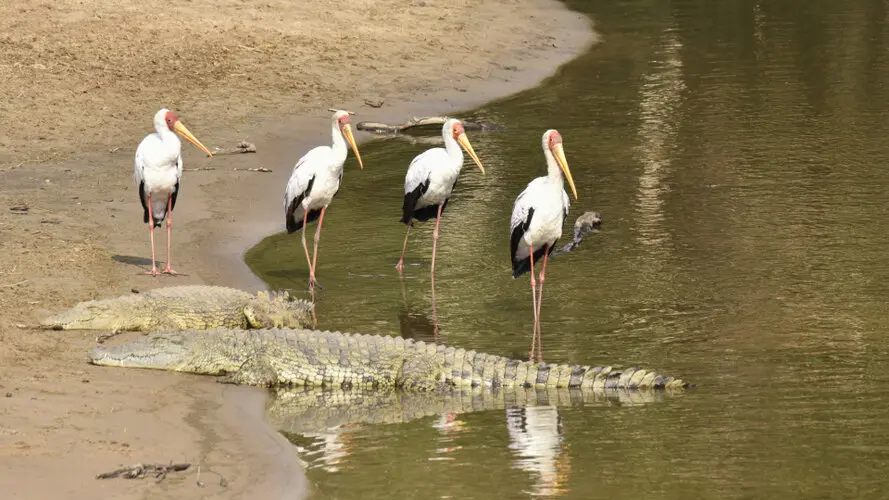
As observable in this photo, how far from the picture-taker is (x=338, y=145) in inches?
472

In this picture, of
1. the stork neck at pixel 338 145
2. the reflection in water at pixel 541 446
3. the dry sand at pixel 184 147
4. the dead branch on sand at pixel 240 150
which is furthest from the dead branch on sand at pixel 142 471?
the dead branch on sand at pixel 240 150

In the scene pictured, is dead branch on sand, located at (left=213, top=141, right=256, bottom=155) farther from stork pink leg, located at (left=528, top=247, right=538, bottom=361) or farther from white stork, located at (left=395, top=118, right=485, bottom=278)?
stork pink leg, located at (left=528, top=247, right=538, bottom=361)

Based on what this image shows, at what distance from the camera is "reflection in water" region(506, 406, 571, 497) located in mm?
6988

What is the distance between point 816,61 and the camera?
21438mm

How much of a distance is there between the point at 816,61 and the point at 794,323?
1279cm

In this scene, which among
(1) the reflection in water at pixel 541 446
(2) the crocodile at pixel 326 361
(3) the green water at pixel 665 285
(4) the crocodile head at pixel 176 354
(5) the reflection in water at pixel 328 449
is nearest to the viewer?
(1) the reflection in water at pixel 541 446

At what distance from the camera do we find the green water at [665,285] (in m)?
7.21

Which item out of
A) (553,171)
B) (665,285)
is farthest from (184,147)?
(665,285)

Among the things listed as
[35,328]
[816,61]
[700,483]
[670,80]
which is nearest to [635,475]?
[700,483]

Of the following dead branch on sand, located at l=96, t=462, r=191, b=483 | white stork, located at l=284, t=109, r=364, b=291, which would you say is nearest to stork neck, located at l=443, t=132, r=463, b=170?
white stork, located at l=284, t=109, r=364, b=291

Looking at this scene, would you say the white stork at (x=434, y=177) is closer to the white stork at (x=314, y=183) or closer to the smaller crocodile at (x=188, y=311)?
the white stork at (x=314, y=183)

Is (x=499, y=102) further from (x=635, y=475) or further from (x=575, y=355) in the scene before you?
(x=635, y=475)

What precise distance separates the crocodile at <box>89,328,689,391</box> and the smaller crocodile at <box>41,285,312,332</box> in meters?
0.59

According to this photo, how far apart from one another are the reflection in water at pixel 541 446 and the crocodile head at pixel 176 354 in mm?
2014
